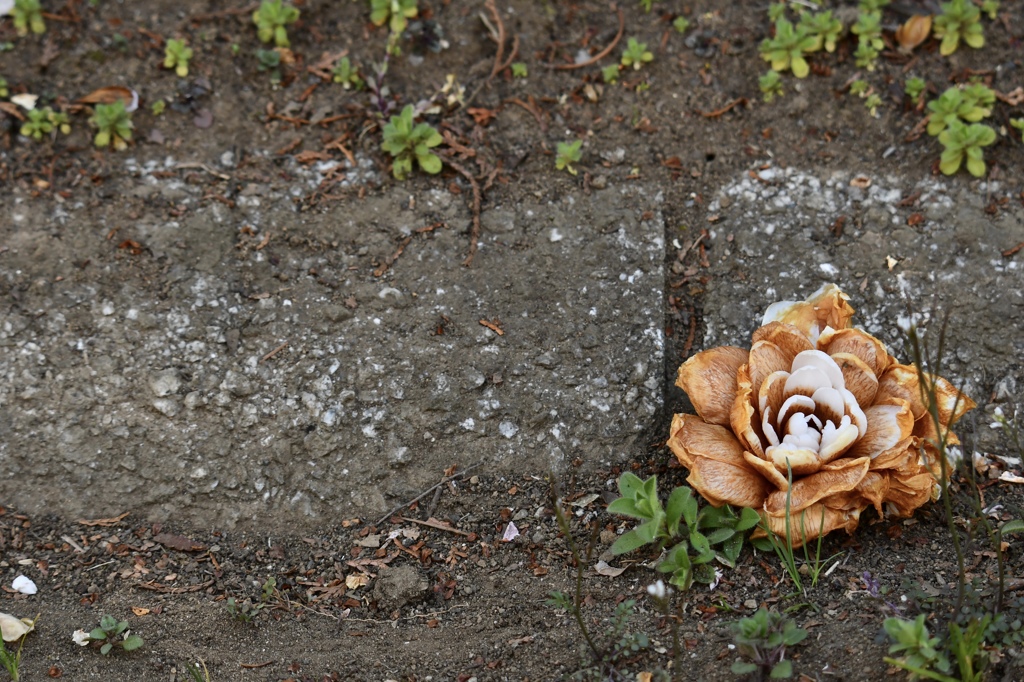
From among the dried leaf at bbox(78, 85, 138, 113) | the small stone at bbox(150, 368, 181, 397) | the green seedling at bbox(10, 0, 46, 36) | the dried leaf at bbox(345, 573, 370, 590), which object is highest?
the green seedling at bbox(10, 0, 46, 36)

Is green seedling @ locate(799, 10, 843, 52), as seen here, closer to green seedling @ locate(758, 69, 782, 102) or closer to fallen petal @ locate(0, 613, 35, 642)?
green seedling @ locate(758, 69, 782, 102)

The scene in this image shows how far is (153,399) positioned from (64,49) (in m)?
1.69

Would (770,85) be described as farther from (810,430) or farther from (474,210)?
(810,430)

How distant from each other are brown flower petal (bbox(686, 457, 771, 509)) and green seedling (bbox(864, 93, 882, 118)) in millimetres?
1726

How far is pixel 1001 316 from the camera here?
2859mm

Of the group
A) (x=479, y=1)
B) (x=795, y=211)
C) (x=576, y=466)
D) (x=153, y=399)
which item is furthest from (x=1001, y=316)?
(x=153, y=399)

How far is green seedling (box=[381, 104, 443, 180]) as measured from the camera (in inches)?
Result: 126

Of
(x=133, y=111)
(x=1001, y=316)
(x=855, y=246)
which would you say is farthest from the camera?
(x=133, y=111)

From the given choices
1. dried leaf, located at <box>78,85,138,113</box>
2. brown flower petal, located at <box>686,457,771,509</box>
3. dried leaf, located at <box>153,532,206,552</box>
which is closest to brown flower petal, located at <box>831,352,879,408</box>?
brown flower petal, located at <box>686,457,771,509</box>

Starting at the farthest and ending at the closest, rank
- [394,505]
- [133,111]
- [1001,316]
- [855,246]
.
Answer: [133,111] → [855,246] → [1001,316] → [394,505]

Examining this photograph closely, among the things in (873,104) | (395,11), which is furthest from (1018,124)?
(395,11)

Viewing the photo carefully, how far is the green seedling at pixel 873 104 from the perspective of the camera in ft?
11.1

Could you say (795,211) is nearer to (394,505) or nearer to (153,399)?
(394,505)

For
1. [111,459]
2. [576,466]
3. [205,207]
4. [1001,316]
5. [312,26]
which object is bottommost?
[111,459]
